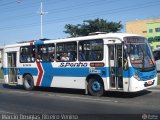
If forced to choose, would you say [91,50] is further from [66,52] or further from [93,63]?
[66,52]

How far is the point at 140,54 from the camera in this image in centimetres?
1573

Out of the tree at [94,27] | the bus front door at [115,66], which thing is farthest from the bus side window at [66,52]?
the tree at [94,27]

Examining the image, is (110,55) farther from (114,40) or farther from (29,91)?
(29,91)

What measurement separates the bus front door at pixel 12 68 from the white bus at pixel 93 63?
1.36m

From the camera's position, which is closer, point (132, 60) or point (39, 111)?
point (39, 111)

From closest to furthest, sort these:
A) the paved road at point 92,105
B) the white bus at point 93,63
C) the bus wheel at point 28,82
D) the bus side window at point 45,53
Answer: the paved road at point 92,105, the white bus at point 93,63, the bus side window at point 45,53, the bus wheel at point 28,82

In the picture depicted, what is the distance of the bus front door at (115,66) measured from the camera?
1554 cm

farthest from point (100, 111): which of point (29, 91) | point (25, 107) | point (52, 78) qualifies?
point (29, 91)

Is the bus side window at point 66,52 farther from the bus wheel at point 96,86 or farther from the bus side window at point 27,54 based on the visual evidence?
the bus side window at point 27,54

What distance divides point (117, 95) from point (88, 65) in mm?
1935

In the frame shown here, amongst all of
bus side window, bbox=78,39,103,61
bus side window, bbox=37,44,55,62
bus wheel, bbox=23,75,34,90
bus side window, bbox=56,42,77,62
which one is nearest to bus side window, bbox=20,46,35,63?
bus side window, bbox=37,44,55,62

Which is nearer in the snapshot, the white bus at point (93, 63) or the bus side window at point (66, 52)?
the white bus at point (93, 63)

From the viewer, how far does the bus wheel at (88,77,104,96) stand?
53.8ft

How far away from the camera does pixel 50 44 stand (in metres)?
19.1
